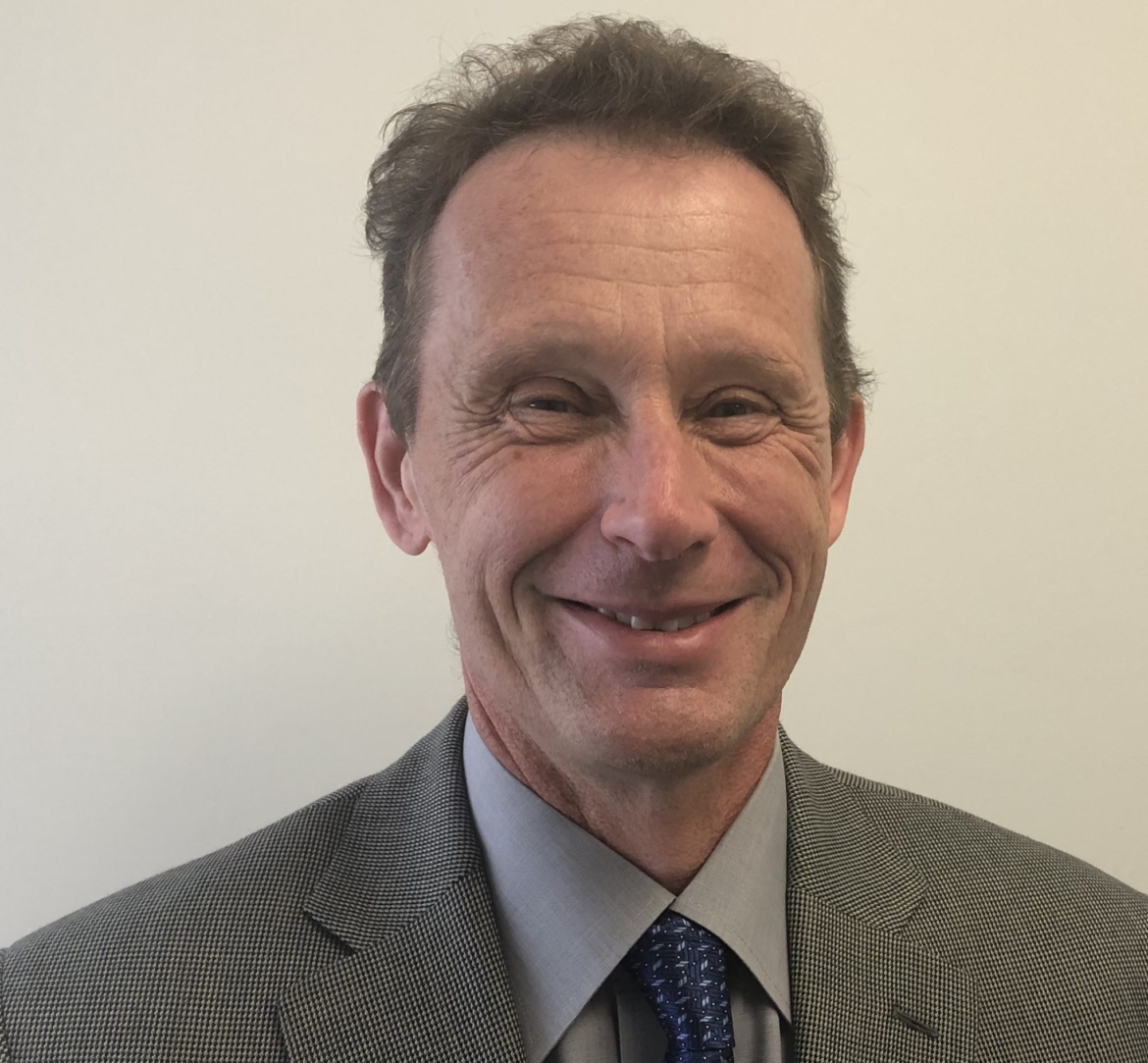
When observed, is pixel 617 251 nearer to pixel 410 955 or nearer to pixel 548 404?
pixel 548 404

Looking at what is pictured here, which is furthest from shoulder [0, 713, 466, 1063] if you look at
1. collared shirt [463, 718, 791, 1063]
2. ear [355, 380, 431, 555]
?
ear [355, 380, 431, 555]

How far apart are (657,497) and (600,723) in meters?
0.25

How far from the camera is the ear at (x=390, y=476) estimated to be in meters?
1.33

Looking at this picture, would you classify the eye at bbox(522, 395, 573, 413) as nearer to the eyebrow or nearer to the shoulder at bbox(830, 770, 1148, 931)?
the eyebrow

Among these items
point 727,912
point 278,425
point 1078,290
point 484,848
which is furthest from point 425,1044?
point 1078,290

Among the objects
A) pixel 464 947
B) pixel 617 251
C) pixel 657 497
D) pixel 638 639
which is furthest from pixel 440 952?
pixel 617 251

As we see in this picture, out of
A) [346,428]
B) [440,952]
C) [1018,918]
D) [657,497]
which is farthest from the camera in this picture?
[346,428]

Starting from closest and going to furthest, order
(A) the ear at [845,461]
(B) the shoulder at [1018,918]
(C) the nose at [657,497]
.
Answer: (C) the nose at [657,497] < (B) the shoulder at [1018,918] < (A) the ear at [845,461]

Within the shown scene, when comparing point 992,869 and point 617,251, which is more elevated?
point 617,251

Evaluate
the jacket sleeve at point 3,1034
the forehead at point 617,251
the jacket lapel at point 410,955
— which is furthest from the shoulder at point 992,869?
the jacket sleeve at point 3,1034

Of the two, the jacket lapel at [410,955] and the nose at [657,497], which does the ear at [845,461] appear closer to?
the nose at [657,497]

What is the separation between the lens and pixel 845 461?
1459mm

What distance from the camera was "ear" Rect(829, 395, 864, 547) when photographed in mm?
1432

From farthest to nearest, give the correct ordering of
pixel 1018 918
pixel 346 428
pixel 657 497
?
pixel 346 428 → pixel 1018 918 → pixel 657 497
